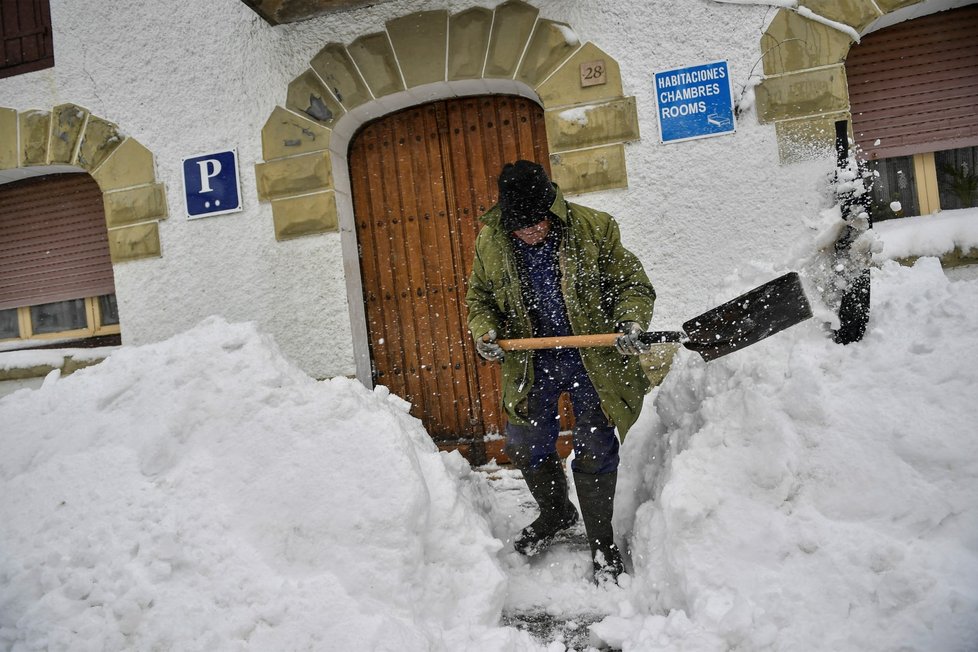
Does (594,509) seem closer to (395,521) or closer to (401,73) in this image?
(395,521)

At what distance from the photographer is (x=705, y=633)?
1819 millimetres

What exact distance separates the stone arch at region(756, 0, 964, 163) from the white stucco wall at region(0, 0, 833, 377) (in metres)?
0.09

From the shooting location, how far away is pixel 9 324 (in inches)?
211

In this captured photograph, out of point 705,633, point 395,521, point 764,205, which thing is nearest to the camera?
point 705,633

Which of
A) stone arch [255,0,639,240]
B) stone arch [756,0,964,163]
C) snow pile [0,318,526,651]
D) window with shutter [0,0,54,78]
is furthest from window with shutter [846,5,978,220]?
window with shutter [0,0,54,78]

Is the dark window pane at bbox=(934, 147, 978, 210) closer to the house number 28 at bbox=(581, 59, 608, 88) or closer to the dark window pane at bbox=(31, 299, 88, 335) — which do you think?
the house number 28 at bbox=(581, 59, 608, 88)

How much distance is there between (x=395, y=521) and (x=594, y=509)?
829mm

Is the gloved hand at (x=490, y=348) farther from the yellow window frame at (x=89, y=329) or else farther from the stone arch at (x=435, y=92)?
the yellow window frame at (x=89, y=329)

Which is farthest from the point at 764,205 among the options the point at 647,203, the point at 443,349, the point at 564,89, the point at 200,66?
the point at 200,66

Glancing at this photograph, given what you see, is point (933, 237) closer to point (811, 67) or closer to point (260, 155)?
point (811, 67)

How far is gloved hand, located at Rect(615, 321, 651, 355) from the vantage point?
7.47ft

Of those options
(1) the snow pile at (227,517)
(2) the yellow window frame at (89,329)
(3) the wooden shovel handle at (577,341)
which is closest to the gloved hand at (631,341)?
(3) the wooden shovel handle at (577,341)

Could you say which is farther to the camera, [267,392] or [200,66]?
[200,66]

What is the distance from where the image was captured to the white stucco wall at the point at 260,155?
3.82 meters
